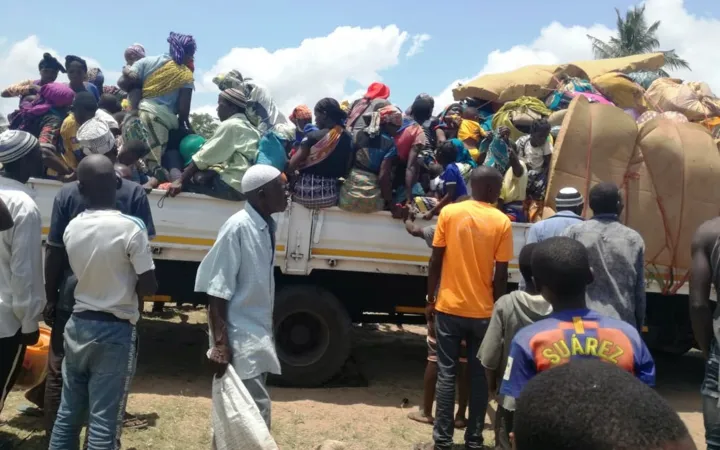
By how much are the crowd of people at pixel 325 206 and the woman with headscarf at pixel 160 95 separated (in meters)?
0.01

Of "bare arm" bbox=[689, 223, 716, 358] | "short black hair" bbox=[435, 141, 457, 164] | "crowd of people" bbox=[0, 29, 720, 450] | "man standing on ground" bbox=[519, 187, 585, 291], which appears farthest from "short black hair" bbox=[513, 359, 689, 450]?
"short black hair" bbox=[435, 141, 457, 164]

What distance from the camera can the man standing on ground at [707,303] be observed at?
8.33ft

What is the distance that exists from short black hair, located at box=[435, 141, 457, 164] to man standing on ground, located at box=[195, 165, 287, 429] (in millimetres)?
2486

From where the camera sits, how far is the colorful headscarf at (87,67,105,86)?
22.1 feet

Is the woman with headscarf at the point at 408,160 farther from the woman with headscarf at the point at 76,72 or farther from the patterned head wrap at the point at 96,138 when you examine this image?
the woman with headscarf at the point at 76,72

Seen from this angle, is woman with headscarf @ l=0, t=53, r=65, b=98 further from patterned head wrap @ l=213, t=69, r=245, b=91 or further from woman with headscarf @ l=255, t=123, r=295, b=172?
woman with headscarf @ l=255, t=123, r=295, b=172

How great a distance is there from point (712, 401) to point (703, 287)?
1.55 ft

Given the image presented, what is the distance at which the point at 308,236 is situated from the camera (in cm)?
470

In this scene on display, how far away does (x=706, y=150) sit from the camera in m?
5.20

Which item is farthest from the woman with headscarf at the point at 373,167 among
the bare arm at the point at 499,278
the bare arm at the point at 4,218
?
the bare arm at the point at 4,218

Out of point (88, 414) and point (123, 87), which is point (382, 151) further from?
point (88, 414)

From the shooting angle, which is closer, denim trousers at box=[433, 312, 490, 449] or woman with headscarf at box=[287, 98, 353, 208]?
denim trousers at box=[433, 312, 490, 449]

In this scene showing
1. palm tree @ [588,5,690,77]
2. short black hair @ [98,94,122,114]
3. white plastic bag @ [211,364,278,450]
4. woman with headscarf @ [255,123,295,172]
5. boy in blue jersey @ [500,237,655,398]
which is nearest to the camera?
boy in blue jersey @ [500,237,655,398]

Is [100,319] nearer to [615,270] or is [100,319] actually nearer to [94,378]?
[94,378]
